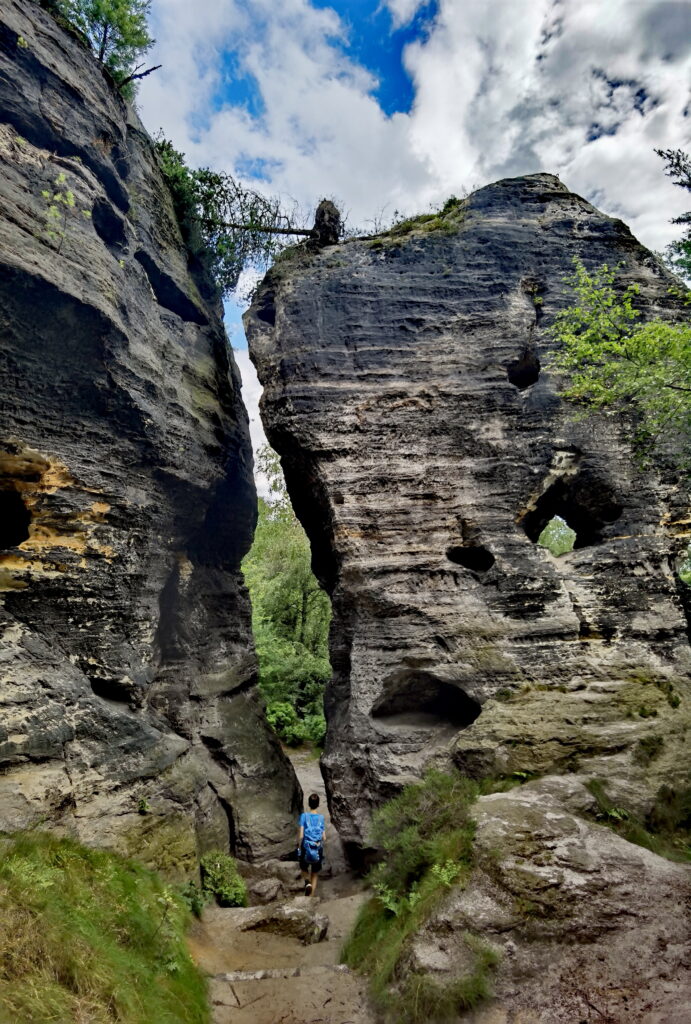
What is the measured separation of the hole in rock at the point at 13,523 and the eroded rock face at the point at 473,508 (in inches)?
192

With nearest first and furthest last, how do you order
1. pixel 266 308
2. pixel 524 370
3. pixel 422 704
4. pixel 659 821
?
pixel 659 821 < pixel 422 704 < pixel 524 370 < pixel 266 308

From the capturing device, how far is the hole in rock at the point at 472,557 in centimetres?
1026

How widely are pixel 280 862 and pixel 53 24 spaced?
1602 cm

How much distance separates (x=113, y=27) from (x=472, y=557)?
13.1 meters

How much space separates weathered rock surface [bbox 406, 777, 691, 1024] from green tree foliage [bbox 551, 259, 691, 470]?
21.7 ft

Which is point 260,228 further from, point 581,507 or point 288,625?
point 288,625

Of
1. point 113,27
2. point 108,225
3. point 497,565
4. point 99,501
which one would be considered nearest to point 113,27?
point 113,27

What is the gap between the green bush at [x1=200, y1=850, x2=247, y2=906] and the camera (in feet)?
30.0

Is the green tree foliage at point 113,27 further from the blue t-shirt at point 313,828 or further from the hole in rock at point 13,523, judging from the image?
the blue t-shirt at point 313,828

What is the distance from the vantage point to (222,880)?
9359mm

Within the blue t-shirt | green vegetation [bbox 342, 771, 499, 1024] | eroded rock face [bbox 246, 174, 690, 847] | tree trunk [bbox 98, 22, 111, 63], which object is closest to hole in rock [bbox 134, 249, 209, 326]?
eroded rock face [bbox 246, 174, 690, 847]

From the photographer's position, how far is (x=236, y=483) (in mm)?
14164

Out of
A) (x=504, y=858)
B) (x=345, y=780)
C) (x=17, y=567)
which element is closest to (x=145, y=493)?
(x=17, y=567)

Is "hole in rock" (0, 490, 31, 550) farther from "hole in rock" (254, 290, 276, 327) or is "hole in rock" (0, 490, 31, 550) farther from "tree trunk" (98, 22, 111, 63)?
"tree trunk" (98, 22, 111, 63)
